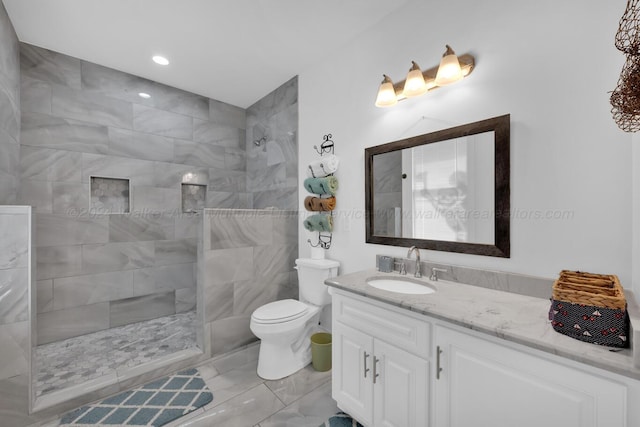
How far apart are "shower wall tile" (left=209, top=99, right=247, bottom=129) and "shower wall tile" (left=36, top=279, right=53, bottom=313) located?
2.37m

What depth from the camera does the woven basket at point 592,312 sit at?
83 centimetres

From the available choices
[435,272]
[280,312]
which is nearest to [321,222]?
[280,312]

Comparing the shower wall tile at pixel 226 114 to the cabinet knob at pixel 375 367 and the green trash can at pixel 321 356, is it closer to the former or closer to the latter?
the green trash can at pixel 321 356

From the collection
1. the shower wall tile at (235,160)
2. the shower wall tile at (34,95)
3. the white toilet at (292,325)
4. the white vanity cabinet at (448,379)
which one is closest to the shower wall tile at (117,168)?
the shower wall tile at (34,95)

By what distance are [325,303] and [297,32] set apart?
2279 mm

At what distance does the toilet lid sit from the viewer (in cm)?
201

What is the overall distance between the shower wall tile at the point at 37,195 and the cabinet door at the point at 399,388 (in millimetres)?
3061

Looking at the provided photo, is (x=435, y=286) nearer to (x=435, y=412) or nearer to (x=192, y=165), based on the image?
(x=435, y=412)

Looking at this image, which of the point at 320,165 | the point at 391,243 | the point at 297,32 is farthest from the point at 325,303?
the point at 297,32

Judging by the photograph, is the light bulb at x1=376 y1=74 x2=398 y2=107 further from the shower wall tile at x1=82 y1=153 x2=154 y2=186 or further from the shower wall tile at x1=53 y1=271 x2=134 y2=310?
the shower wall tile at x1=53 y1=271 x2=134 y2=310

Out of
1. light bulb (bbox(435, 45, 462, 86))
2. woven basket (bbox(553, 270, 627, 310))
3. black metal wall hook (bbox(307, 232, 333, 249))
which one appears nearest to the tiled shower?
black metal wall hook (bbox(307, 232, 333, 249))

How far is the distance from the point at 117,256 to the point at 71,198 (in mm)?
688

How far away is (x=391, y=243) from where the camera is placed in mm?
1980

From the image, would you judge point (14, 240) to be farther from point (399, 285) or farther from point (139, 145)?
point (399, 285)
